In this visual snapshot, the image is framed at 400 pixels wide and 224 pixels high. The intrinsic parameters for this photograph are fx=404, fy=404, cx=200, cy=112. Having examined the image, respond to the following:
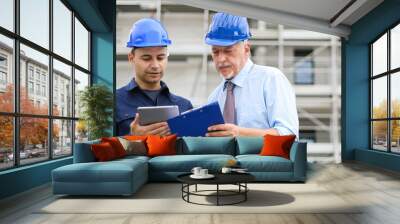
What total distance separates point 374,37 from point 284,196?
547cm

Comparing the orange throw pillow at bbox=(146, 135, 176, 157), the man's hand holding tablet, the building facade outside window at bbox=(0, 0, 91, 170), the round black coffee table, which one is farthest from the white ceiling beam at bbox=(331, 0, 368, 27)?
the building facade outside window at bbox=(0, 0, 91, 170)

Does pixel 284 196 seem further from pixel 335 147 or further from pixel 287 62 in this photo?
pixel 335 147

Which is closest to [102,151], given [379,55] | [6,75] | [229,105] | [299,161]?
[6,75]

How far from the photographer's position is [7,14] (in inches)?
A: 187

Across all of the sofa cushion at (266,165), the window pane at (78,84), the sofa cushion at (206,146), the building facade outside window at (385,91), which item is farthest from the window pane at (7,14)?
the building facade outside window at (385,91)

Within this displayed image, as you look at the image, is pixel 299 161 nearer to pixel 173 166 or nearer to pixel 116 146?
pixel 173 166

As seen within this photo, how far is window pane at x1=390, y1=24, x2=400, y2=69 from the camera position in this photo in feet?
25.2

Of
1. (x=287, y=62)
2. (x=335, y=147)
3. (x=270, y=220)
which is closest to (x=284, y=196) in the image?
(x=270, y=220)

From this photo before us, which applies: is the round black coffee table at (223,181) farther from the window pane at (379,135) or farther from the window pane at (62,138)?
the window pane at (379,135)

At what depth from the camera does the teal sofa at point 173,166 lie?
15.2ft

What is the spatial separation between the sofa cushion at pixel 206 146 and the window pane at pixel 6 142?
8.28 ft

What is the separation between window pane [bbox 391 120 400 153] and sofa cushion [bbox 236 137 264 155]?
2.93 m

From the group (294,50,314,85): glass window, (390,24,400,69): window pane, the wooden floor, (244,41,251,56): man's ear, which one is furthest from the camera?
(294,50,314,85): glass window

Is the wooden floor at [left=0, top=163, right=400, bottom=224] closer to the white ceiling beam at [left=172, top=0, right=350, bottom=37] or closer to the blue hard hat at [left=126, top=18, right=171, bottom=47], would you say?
the blue hard hat at [left=126, top=18, right=171, bottom=47]
